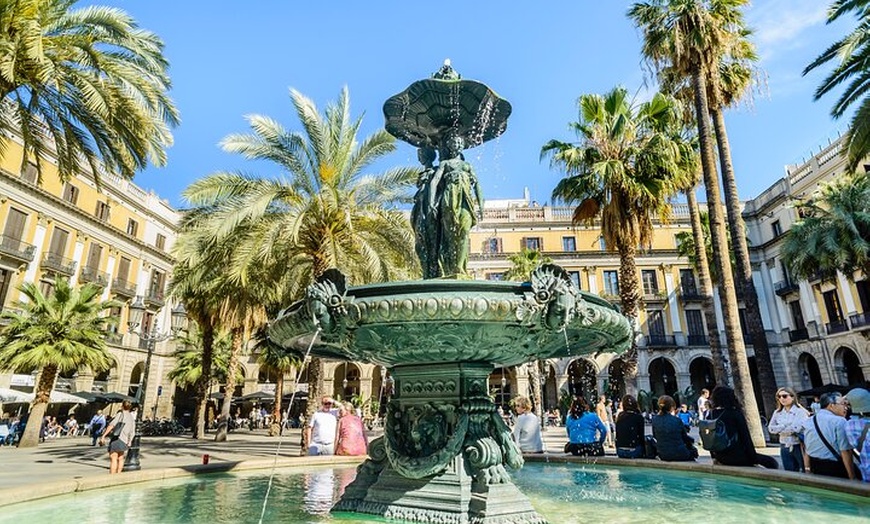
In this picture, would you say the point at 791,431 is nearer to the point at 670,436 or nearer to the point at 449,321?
the point at 670,436

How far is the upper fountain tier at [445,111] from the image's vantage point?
17.3 ft

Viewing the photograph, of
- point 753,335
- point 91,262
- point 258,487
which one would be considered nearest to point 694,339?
point 753,335

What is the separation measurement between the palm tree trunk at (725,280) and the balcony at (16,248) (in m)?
33.0

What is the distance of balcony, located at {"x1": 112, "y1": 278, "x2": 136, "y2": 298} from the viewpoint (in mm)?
35688

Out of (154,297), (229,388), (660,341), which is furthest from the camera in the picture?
(660,341)

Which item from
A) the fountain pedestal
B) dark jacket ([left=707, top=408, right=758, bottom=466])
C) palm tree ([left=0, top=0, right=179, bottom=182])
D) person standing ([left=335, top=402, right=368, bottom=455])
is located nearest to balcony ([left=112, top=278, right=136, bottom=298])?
palm tree ([left=0, top=0, right=179, bottom=182])

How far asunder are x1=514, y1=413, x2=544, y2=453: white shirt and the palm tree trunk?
20.4 ft

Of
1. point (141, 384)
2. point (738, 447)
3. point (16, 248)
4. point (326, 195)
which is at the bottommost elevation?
point (738, 447)

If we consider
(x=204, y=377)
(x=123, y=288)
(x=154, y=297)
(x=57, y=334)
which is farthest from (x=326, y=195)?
(x=154, y=297)

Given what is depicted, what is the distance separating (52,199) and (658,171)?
106ft

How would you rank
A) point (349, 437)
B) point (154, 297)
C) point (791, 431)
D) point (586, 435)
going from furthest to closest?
point (154, 297) < point (349, 437) < point (586, 435) < point (791, 431)

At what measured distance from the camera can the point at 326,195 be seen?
41.6ft

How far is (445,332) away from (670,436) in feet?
18.0

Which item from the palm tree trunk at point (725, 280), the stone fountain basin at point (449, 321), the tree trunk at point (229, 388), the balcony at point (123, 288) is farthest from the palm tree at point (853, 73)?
the balcony at point (123, 288)
